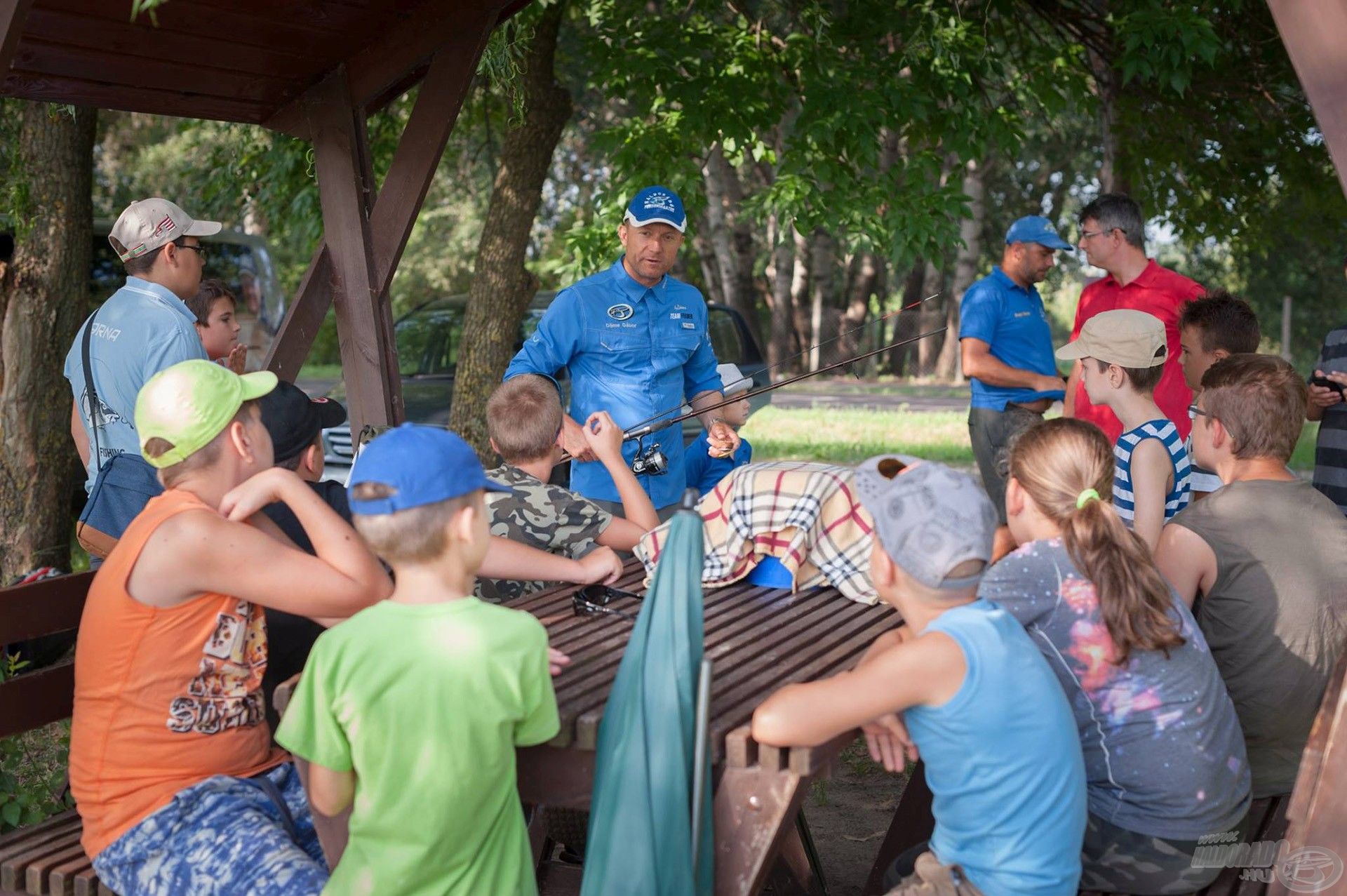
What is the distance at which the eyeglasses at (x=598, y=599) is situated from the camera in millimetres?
2951

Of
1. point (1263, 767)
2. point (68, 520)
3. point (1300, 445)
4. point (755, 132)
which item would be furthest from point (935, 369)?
point (1263, 767)

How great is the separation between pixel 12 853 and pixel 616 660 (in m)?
1.30

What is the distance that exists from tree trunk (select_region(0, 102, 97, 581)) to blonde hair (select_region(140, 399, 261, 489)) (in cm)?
374

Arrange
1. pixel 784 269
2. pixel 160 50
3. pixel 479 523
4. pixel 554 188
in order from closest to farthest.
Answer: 1. pixel 479 523
2. pixel 160 50
3. pixel 784 269
4. pixel 554 188

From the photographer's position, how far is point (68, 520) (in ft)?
19.9

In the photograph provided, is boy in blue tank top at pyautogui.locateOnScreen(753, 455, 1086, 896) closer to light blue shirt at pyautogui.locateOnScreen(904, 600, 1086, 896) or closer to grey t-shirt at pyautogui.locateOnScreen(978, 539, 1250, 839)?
light blue shirt at pyautogui.locateOnScreen(904, 600, 1086, 896)

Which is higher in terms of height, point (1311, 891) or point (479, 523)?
point (479, 523)

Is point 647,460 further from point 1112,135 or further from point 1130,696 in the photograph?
point 1112,135

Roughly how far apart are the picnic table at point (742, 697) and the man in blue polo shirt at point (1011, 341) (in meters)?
2.94

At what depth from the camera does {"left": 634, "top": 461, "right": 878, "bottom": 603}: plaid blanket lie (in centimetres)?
304

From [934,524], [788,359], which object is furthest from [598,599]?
[788,359]

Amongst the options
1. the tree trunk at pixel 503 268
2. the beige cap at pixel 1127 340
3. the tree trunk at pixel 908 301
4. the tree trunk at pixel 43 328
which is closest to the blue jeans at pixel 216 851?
the beige cap at pixel 1127 340

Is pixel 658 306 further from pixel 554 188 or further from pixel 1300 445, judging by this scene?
pixel 554 188

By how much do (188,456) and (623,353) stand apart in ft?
7.37
